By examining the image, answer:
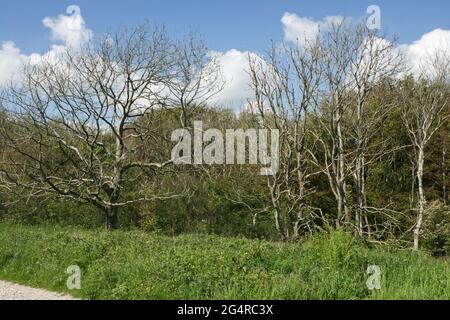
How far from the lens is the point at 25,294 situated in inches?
334

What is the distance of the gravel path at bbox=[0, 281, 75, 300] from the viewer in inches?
320

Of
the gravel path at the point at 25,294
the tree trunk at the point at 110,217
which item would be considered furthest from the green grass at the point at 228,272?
the tree trunk at the point at 110,217

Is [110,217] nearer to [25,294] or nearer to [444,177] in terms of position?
[25,294]

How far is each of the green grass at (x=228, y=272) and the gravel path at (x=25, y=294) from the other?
0.23 meters

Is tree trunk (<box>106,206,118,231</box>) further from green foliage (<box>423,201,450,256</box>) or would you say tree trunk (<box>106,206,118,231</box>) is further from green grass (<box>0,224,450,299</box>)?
green foliage (<box>423,201,450,256</box>)

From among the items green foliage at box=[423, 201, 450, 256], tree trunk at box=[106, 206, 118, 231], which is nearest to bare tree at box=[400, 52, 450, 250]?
green foliage at box=[423, 201, 450, 256]

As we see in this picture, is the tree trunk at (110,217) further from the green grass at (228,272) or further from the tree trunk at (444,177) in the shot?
the tree trunk at (444,177)

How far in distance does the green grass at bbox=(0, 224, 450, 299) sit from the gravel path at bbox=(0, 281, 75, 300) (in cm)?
23

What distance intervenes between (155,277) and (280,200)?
41.5 feet

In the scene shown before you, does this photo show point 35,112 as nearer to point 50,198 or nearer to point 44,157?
point 44,157

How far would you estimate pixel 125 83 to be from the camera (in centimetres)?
1809
